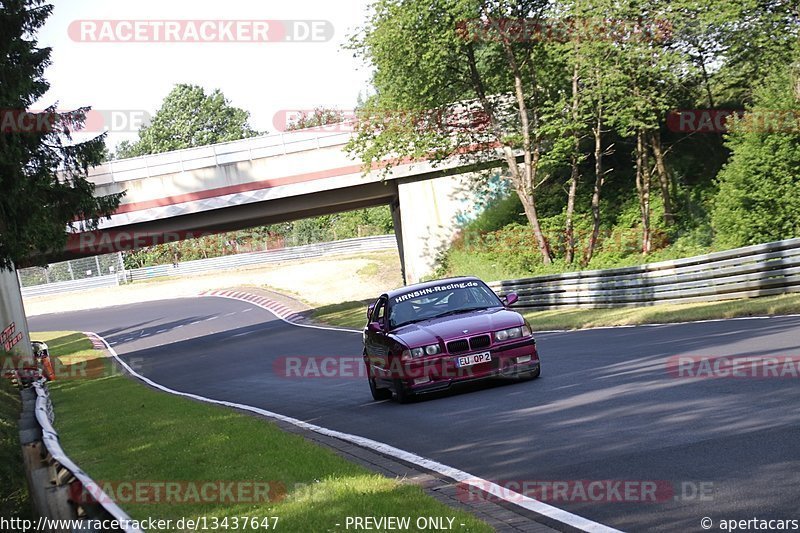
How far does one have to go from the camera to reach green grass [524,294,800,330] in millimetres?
18781

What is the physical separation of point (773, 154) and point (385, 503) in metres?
25.7

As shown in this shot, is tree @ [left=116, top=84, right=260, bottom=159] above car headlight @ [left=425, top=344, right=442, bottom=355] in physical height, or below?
above

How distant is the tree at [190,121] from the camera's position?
132375 mm

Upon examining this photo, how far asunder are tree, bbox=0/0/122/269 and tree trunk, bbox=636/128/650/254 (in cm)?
2011

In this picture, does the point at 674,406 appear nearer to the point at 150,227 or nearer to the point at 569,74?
the point at 569,74

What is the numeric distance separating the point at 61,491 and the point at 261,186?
37.8 meters

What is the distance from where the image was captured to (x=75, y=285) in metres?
86.8

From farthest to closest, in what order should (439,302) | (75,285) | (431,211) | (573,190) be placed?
(75,285)
(431,211)
(573,190)
(439,302)

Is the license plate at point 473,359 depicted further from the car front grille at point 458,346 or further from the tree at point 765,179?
the tree at point 765,179

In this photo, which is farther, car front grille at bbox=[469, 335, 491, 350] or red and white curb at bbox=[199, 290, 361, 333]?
red and white curb at bbox=[199, 290, 361, 333]

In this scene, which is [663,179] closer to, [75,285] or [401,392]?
[401,392]

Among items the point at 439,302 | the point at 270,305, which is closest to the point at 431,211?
the point at 270,305

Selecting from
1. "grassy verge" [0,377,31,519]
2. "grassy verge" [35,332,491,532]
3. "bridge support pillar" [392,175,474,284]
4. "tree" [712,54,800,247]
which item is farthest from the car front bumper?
"bridge support pillar" [392,175,474,284]

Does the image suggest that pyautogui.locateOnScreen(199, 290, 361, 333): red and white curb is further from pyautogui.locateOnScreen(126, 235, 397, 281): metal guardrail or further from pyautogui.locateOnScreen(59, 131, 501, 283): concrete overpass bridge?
pyautogui.locateOnScreen(126, 235, 397, 281): metal guardrail
